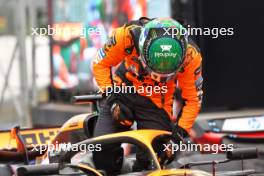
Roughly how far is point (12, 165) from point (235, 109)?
18.9 feet

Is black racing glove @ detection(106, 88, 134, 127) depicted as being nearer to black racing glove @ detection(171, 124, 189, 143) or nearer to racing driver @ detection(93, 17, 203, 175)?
racing driver @ detection(93, 17, 203, 175)

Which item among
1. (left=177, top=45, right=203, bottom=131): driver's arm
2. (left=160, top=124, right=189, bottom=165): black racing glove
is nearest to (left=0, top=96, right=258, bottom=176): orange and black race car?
(left=160, top=124, right=189, bottom=165): black racing glove

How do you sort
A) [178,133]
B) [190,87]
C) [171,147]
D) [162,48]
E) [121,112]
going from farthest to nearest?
[190,87] → [121,112] → [178,133] → [171,147] → [162,48]

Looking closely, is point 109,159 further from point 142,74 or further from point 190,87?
point 190,87

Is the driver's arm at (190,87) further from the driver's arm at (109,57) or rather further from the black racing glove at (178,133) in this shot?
the driver's arm at (109,57)

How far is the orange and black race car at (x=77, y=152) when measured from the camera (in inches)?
223

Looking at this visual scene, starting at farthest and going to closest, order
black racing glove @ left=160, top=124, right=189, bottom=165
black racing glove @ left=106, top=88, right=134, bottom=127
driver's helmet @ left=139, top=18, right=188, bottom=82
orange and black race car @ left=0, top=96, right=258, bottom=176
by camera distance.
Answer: black racing glove @ left=106, top=88, right=134, bottom=127 → black racing glove @ left=160, top=124, right=189, bottom=165 → driver's helmet @ left=139, top=18, right=188, bottom=82 → orange and black race car @ left=0, top=96, right=258, bottom=176

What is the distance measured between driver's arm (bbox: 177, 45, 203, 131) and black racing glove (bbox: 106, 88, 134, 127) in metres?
0.43

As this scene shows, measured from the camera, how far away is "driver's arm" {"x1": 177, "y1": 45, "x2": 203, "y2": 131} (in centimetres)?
650

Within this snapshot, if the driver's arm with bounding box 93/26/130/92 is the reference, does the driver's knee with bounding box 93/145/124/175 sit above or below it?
below

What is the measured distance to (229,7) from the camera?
11.8m

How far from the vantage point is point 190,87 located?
6613 millimetres

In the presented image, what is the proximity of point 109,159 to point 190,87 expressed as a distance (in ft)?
3.10

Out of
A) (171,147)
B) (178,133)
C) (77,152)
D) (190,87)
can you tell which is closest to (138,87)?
(190,87)
